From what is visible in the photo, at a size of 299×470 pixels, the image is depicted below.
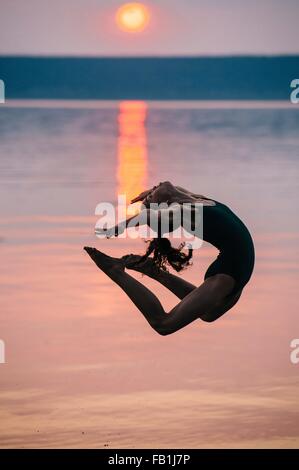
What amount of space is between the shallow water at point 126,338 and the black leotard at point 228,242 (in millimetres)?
700

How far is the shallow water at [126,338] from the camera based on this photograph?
23.3 feet

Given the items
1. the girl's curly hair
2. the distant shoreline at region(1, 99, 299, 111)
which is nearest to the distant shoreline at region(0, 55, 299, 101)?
the distant shoreline at region(1, 99, 299, 111)

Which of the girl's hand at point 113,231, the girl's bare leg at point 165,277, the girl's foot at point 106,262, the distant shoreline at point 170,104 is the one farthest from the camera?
the distant shoreline at point 170,104

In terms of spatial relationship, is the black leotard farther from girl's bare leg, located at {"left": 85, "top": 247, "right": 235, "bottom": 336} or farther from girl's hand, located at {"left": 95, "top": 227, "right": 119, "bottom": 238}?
girl's hand, located at {"left": 95, "top": 227, "right": 119, "bottom": 238}

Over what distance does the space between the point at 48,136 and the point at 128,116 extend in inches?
324

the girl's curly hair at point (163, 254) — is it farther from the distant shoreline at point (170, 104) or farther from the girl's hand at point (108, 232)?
the distant shoreline at point (170, 104)

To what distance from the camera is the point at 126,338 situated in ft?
28.6

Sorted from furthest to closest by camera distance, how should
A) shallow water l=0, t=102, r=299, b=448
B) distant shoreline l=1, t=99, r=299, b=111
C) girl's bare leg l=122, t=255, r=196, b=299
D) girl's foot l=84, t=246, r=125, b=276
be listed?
distant shoreline l=1, t=99, r=299, b=111 < girl's bare leg l=122, t=255, r=196, b=299 < girl's foot l=84, t=246, r=125, b=276 < shallow water l=0, t=102, r=299, b=448

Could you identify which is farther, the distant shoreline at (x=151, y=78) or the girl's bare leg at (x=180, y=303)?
the distant shoreline at (x=151, y=78)

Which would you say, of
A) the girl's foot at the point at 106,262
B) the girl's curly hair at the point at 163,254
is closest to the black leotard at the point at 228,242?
the girl's curly hair at the point at 163,254

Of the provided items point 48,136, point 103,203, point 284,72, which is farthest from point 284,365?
point 284,72

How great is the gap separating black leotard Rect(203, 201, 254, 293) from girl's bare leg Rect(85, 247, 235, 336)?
48mm

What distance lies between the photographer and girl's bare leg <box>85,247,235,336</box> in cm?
726
